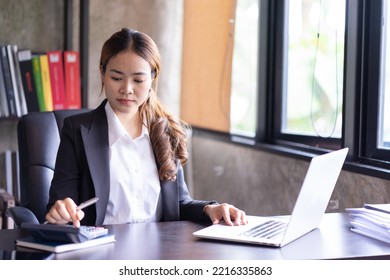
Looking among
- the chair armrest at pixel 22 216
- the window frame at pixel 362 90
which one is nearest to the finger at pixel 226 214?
the chair armrest at pixel 22 216

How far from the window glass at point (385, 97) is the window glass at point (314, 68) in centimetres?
25

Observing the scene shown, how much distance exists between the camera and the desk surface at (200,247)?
1429 mm

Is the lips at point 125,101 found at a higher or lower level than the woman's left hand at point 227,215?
higher

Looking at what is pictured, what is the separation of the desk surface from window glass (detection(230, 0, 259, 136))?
1.75m

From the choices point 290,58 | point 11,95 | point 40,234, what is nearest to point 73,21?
point 11,95

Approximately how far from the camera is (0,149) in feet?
11.4

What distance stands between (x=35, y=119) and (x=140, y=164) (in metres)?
0.53

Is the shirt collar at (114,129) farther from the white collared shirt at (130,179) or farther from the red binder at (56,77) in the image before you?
the red binder at (56,77)

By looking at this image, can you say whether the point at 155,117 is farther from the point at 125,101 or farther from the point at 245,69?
the point at 245,69

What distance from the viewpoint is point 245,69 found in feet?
11.5

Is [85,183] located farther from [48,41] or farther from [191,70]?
[191,70]

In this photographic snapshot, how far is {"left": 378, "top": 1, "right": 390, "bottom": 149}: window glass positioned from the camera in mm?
2408

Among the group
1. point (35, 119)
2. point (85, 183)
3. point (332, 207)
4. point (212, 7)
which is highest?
point (212, 7)

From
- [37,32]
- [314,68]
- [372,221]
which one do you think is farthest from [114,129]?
[37,32]
